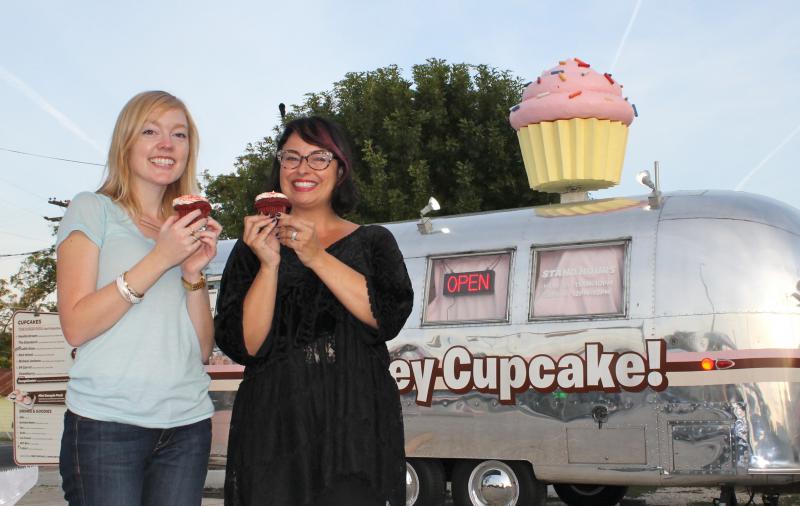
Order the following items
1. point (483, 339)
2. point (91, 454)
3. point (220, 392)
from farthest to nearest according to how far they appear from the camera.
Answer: point (220, 392)
point (483, 339)
point (91, 454)

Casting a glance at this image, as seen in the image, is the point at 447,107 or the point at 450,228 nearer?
the point at 450,228

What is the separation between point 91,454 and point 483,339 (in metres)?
5.83

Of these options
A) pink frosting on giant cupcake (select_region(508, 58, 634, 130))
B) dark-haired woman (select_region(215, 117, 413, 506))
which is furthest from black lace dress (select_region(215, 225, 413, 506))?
pink frosting on giant cupcake (select_region(508, 58, 634, 130))

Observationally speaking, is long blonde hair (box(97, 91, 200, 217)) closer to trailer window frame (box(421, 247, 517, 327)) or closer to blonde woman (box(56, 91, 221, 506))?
blonde woman (box(56, 91, 221, 506))

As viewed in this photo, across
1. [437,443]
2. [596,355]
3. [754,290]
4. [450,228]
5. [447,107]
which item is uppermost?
[447,107]

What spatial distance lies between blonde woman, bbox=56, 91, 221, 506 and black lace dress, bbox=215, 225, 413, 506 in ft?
0.42

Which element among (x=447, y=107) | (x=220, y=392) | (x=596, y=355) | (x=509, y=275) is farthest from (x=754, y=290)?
(x=447, y=107)

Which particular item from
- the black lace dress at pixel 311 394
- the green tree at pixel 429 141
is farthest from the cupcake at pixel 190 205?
the green tree at pixel 429 141

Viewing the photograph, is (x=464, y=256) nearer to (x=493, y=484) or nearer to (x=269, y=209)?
(x=493, y=484)

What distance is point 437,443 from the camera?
8297 mm

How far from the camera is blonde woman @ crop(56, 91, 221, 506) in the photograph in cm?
269

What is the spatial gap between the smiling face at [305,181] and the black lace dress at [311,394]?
24cm

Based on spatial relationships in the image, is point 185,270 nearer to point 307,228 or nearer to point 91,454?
point 307,228

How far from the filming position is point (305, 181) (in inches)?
123
